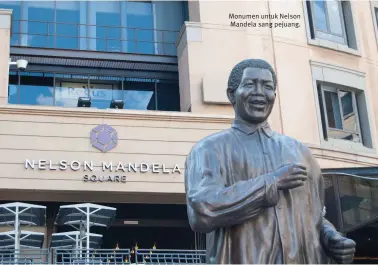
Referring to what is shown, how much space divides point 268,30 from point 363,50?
A: 3628mm

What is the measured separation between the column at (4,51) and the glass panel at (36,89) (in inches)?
81.4

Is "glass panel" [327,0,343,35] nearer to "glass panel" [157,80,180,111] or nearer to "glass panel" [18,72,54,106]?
"glass panel" [157,80,180,111]

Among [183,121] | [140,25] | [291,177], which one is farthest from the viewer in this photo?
[140,25]

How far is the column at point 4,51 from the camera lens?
18.3 meters

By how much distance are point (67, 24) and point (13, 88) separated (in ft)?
9.46

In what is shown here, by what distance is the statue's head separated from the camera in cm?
327

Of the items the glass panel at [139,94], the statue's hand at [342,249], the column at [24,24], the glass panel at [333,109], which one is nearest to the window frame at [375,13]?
the glass panel at [333,109]

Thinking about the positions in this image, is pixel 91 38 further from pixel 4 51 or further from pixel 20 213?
pixel 20 213

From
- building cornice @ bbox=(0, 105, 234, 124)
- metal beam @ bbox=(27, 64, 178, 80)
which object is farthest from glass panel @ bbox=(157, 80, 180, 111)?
building cornice @ bbox=(0, 105, 234, 124)

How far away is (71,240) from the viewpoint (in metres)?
17.0

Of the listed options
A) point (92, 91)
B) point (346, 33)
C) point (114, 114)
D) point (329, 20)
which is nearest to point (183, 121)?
point (114, 114)

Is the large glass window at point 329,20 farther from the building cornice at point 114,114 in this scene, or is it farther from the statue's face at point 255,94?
the statue's face at point 255,94

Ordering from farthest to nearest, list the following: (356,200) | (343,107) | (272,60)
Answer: (343,107) < (272,60) < (356,200)

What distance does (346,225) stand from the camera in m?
17.7
